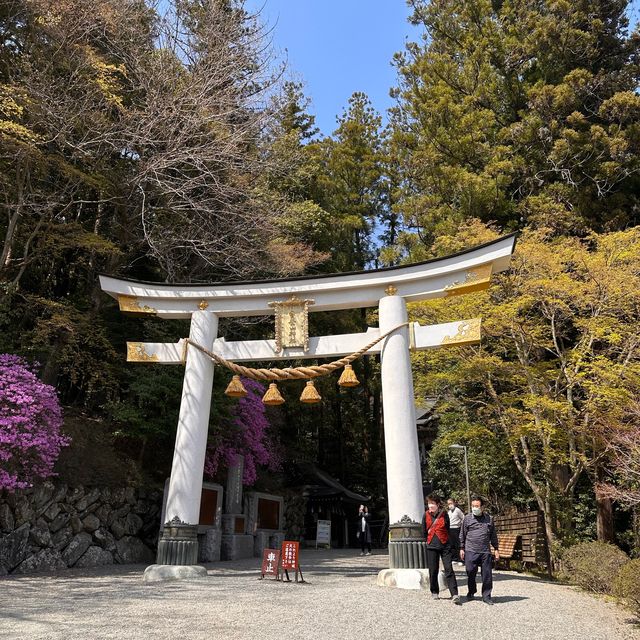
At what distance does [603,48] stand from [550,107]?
3097 mm

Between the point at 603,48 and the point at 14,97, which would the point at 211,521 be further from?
the point at 603,48

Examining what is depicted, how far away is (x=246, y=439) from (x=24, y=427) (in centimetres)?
577

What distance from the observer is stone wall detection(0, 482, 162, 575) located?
898cm

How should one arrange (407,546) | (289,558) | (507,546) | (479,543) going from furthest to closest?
(507,546) < (289,558) < (407,546) < (479,543)

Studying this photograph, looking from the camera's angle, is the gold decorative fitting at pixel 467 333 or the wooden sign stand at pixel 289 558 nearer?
the wooden sign stand at pixel 289 558

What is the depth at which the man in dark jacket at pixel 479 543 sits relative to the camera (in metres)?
5.89

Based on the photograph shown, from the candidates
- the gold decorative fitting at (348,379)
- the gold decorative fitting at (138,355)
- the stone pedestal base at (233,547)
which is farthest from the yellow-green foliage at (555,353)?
the gold decorative fitting at (138,355)

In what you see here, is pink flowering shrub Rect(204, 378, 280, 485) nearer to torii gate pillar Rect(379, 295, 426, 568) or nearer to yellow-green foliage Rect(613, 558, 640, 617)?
torii gate pillar Rect(379, 295, 426, 568)

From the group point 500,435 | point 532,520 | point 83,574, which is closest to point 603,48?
point 500,435

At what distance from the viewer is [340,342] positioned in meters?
9.06

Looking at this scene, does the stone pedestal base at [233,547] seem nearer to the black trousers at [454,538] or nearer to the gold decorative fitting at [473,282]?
the black trousers at [454,538]

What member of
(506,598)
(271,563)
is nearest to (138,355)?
(271,563)

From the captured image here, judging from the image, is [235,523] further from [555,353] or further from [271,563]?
[555,353]

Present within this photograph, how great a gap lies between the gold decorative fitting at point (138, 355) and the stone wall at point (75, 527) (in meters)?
2.68
